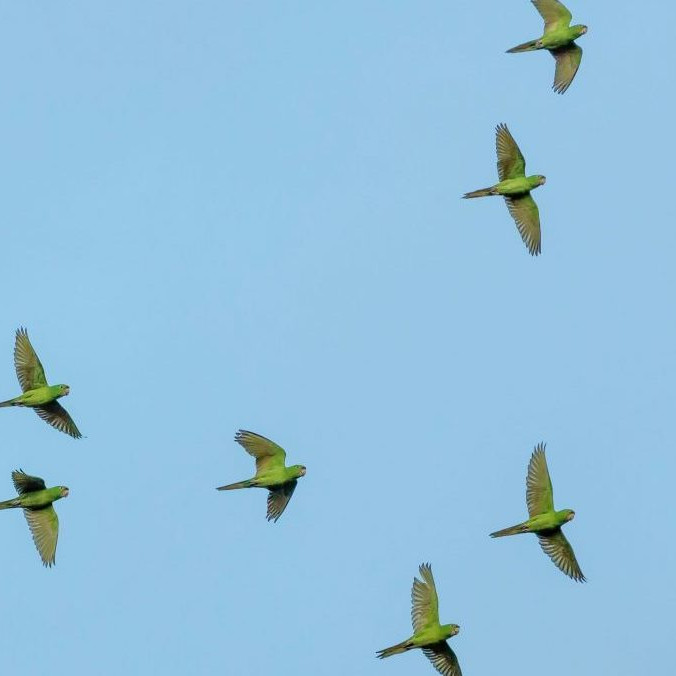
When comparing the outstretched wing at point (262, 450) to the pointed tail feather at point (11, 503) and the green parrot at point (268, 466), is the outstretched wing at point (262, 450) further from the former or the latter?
the pointed tail feather at point (11, 503)

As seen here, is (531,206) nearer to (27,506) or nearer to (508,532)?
(508,532)

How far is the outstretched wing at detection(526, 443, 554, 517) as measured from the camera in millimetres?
46125

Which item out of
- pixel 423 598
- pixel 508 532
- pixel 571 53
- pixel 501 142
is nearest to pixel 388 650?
pixel 423 598

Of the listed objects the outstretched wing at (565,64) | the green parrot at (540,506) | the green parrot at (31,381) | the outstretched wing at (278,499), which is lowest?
the green parrot at (540,506)

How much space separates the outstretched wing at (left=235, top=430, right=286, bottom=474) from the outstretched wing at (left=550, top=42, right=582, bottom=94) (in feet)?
41.1

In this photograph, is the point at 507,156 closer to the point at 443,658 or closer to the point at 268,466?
the point at 268,466

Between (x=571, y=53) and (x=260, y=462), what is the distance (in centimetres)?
1400

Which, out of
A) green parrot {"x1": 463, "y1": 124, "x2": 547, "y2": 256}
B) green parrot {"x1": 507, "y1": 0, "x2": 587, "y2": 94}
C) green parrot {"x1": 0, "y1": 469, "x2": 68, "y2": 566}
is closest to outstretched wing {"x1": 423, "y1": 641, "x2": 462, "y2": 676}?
green parrot {"x1": 0, "y1": 469, "x2": 68, "y2": 566}

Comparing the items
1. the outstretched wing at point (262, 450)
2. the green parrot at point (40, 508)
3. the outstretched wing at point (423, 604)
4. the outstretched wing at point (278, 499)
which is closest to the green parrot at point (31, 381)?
the green parrot at point (40, 508)

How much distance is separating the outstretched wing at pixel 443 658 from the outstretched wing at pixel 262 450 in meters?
6.06

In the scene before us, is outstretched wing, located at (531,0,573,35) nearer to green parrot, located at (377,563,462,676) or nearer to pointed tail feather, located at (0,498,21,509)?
green parrot, located at (377,563,462,676)

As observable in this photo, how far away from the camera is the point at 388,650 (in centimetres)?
4453

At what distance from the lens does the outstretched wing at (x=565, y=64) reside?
164ft

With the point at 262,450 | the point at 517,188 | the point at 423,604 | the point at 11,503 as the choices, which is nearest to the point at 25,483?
the point at 11,503
